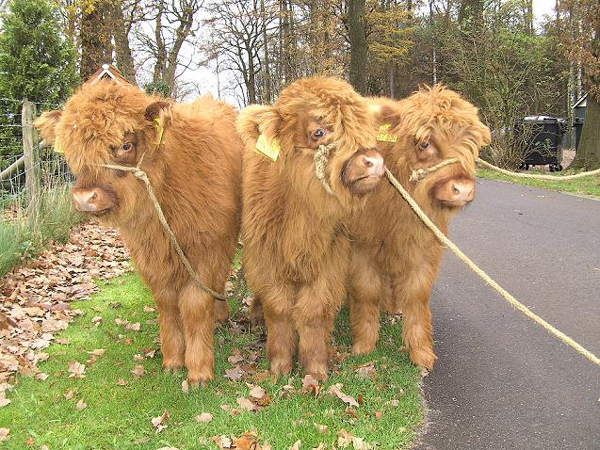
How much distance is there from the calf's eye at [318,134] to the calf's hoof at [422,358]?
2022 mm

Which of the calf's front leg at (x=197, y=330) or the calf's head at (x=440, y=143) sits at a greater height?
the calf's head at (x=440, y=143)

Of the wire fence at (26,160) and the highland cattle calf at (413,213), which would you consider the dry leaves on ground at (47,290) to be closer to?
the wire fence at (26,160)

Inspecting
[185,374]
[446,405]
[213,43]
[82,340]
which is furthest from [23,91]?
[213,43]

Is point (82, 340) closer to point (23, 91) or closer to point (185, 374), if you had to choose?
point (185, 374)

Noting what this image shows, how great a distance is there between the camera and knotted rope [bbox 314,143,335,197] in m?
3.40

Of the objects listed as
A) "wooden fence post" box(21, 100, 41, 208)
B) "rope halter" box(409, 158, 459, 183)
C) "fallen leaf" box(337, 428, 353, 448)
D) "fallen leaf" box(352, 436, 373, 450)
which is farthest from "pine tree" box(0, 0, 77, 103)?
"fallen leaf" box(352, 436, 373, 450)

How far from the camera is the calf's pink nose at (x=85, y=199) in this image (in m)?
3.20

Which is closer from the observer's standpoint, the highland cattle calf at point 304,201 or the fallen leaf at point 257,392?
the highland cattle calf at point 304,201

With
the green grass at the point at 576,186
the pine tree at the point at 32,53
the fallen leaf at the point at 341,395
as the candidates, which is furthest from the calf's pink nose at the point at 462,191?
the green grass at the point at 576,186

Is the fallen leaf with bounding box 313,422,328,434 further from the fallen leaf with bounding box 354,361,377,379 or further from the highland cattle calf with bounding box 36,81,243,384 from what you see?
the highland cattle calf with bounding box 36,81,243,384

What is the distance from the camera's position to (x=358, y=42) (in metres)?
16.9

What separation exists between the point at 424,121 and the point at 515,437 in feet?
7.12

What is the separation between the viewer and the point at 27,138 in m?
7.86

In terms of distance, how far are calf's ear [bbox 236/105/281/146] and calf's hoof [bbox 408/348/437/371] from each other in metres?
2.14
